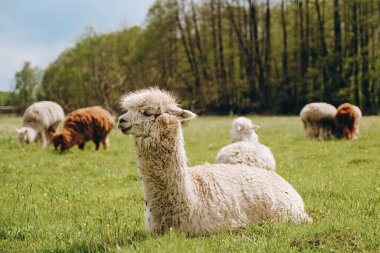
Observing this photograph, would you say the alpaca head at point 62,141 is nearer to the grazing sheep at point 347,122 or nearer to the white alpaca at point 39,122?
the white alpaca at point 39,122

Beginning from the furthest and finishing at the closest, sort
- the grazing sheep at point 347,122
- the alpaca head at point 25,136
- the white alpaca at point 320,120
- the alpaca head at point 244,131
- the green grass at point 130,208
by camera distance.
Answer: the white alpaca at point 320,120, the grazing sheep at point 347,122, the alpaca head at point 25,136, the alpaca head at point 244,131, the green grass at point 130,208

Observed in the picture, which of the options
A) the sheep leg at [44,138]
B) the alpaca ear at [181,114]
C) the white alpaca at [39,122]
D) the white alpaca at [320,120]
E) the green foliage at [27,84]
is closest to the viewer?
the alpaca ear at [181,114]

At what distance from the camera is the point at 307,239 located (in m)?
4.67

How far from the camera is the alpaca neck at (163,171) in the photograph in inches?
202

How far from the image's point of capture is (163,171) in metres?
5.18

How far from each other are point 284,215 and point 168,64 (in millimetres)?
47364

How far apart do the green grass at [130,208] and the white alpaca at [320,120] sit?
13.5 ft

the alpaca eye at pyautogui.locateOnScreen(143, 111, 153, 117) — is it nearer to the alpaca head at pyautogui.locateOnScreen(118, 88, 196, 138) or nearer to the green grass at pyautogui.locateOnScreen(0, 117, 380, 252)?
the alpaca head at pyautogui.locateOnScreen(118, 88, 196, 138)

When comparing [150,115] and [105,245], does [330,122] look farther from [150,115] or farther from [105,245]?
[105,245]

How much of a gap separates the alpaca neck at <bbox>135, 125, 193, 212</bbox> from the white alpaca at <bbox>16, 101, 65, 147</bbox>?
12.6m

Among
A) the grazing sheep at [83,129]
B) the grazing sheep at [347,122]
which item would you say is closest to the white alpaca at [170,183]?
the grazing sheep at [83,129]

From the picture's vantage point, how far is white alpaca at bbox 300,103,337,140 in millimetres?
18453

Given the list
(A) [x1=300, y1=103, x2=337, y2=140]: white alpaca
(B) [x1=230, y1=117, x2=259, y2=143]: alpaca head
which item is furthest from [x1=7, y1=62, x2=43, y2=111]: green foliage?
(B) [x1=230, y1=117, x2=259, y2=143]: alpaca head

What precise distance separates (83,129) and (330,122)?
9.87 metres
